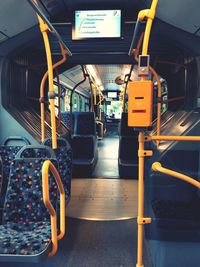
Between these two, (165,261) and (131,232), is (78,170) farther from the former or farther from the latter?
(165,261)

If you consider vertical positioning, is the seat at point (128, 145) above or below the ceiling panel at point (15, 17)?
below

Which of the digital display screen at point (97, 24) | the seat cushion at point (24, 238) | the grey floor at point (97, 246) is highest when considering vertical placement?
the digital display screen at point (97, 24)

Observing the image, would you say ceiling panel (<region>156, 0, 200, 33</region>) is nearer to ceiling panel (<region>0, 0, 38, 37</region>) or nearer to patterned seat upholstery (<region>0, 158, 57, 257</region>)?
ceiling panel (<region>0, 0, 38, 37</region>)

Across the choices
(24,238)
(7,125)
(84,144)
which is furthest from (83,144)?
(24,238)

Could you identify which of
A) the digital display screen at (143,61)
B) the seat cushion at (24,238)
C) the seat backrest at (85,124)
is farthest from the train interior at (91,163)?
the seat backrest at (85,124)

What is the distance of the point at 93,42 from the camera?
3.71 metres

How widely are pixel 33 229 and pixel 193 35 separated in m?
2.67

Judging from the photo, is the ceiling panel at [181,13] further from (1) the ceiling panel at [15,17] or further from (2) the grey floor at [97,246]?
(2) the grey floor at [97,246]

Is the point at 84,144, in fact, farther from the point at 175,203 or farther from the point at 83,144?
the point at 175,203

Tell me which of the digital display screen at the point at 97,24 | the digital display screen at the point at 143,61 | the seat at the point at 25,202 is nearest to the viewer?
the digital display screen at the point at 143,61

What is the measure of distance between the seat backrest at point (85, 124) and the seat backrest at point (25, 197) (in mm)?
3713

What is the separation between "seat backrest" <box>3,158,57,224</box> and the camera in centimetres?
215

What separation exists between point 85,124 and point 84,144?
0.53 m

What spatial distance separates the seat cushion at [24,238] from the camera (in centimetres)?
163
